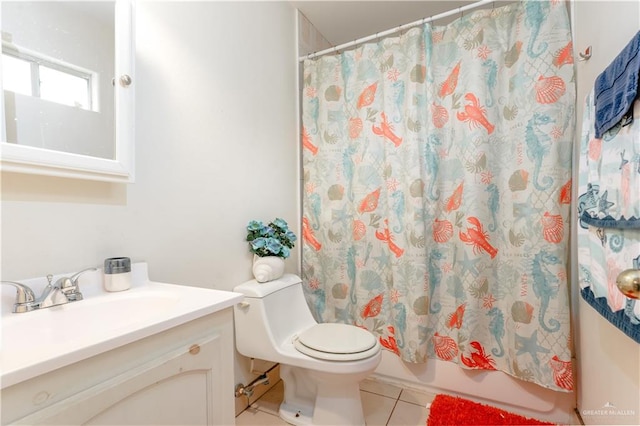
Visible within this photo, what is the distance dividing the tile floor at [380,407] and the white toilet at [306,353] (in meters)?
0.11

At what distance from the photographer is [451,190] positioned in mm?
1616

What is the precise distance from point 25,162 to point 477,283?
5.98ft

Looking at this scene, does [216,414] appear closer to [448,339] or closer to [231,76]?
[448,339]

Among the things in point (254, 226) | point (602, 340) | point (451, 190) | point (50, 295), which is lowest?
point (602, 340)

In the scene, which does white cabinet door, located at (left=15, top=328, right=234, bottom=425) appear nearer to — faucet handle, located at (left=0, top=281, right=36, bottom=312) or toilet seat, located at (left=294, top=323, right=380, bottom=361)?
faucet handle, located at (left=0, top=281, right=36, bottom=312)

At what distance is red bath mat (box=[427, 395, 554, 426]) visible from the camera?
1.43 metres

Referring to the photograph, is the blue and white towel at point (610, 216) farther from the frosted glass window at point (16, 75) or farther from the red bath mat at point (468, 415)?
the frosted glass window at point (16, 75)

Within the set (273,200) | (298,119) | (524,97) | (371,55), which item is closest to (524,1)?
(524,97)

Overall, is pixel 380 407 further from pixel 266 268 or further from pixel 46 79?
pixel 46 79

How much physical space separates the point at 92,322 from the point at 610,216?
59.1 inches

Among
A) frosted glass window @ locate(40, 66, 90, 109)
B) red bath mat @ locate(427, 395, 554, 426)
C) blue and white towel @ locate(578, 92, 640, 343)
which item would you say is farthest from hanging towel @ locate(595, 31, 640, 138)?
frosted glass window @ locate(40, 66, 90, 109)

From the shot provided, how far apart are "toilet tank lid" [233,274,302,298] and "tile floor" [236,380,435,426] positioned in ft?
2.14

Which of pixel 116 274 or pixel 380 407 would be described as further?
pixel 380 407

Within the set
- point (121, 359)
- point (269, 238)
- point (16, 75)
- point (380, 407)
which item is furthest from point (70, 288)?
point (380, 407)
